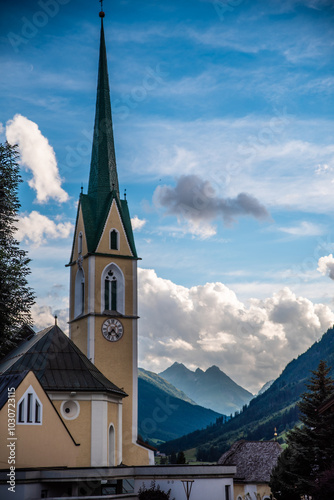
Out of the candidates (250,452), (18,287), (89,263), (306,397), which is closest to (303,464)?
(306,397)

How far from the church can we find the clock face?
86 mm

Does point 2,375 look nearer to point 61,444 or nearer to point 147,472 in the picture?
point 61,444

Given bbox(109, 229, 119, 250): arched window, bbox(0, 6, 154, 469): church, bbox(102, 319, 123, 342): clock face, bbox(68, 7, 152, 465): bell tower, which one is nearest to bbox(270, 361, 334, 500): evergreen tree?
bbox(0, 6, 154, 469): church

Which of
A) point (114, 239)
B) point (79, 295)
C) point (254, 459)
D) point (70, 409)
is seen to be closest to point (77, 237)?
point (114, 239)

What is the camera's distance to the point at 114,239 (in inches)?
2398

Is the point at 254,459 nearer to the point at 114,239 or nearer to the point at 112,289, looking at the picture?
the point at 112,289

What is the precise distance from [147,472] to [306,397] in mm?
10845

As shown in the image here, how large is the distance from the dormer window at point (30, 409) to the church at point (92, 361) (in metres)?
0.06

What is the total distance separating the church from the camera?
124ft

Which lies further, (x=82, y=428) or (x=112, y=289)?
(x=112, y=289)

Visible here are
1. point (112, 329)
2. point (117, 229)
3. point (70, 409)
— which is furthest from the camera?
point (117, 229)

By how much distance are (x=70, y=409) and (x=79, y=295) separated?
58.6 feet

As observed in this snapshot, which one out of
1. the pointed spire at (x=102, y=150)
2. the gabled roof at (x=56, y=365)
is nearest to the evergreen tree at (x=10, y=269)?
the gabled roof at (x=56, y=365)

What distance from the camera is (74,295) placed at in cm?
6122
